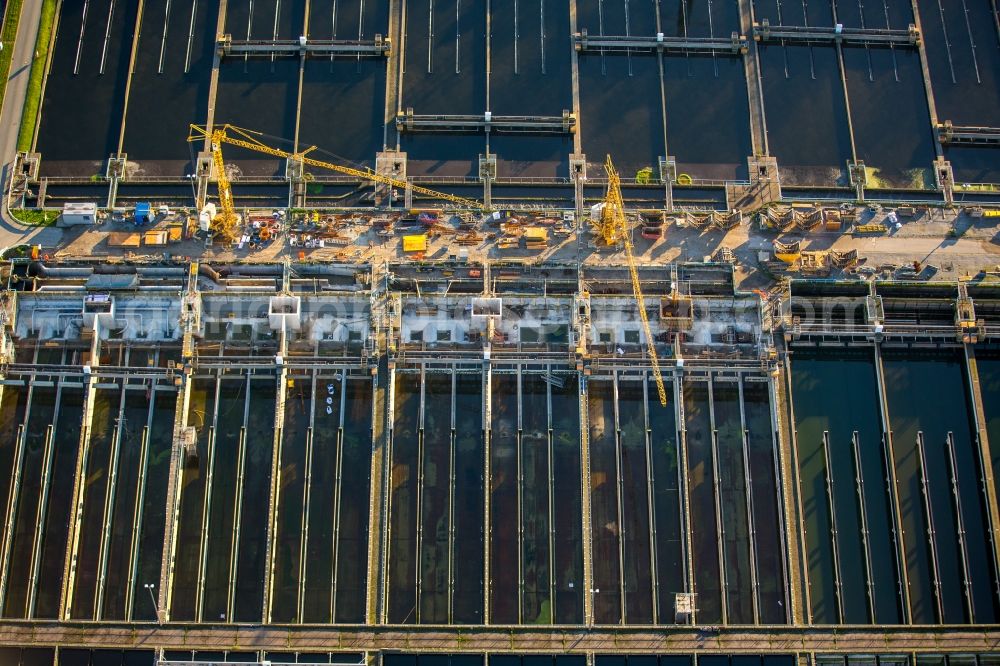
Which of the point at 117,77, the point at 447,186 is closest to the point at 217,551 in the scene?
the point at 447,186

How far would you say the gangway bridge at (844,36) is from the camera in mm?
152500

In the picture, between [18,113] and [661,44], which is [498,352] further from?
[18,113]

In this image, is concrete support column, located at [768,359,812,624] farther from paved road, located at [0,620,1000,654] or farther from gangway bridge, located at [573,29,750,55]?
gangway bridge, located at [573,29,750,55]

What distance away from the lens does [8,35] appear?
15075cm

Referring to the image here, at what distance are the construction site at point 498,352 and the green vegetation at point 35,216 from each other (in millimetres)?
471

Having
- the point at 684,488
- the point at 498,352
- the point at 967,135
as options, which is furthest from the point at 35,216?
the point at 967,135

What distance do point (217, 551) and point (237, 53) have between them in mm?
71472

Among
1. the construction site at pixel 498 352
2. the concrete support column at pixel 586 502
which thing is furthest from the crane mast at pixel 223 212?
the concrete support column at pixel 586 502

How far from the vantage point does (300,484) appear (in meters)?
127

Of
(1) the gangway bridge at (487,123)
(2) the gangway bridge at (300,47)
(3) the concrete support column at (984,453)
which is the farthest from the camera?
(2) the gangway bridge at (300,47)

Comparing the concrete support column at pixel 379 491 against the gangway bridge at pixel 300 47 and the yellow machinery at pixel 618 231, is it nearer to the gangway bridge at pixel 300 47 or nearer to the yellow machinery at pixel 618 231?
the yellow machinery at pixel 618 231

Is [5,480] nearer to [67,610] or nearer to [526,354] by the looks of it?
[67,610]

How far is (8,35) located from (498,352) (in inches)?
3403

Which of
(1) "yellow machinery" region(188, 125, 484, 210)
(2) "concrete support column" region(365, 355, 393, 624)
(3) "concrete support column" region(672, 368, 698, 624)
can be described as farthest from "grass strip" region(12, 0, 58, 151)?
(3) "concrete support column" region(672, 368, 698, 624)
